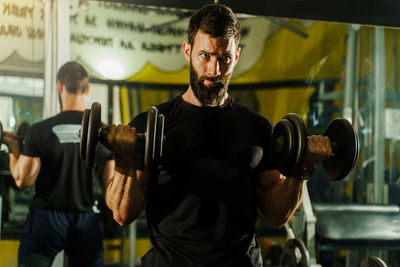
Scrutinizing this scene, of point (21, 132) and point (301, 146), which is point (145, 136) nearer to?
point (301, 146)

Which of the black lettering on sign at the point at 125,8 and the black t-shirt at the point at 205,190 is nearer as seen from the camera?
the black t-shirt at the point at 205,190

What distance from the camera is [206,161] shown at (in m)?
1.15

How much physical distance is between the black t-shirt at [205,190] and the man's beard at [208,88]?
33 mm

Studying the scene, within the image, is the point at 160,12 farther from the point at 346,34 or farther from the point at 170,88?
the point at 346,34

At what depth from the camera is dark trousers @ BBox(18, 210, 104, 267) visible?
6.76 feet

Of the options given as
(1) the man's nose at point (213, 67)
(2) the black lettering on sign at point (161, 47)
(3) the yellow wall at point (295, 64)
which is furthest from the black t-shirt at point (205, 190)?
(3) the yellow wall at point (295, 64)

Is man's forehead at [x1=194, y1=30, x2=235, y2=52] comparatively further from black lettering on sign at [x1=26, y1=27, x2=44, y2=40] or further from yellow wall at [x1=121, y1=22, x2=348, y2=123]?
yellow wall at [x1=121, y1=22, x2=348, y2=123]

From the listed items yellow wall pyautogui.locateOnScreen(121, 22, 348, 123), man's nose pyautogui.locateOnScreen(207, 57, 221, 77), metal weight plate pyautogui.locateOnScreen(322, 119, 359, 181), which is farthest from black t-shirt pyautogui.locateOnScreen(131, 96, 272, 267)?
yellow wall pyautogui.locateOnScreen(121, 22, 348, 123)

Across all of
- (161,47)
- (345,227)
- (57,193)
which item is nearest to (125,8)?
(161,47)

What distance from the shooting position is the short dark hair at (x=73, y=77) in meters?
2.23

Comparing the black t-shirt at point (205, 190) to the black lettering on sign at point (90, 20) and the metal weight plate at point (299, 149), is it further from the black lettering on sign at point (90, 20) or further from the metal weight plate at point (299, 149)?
the black lettering on sign at point (90, 20)

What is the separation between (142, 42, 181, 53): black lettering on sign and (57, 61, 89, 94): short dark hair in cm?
45

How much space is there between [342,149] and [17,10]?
1.87 metres

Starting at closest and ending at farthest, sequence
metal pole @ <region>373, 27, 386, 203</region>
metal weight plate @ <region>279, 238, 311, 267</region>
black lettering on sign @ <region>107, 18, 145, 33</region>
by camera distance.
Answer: metal weight plate @ <region>279, 238, 311, 267</region>, black lettering on sign @ <region>107, 18, 145, 33</region>, metal pole @ <region>373, 27, 386, 203</region>
